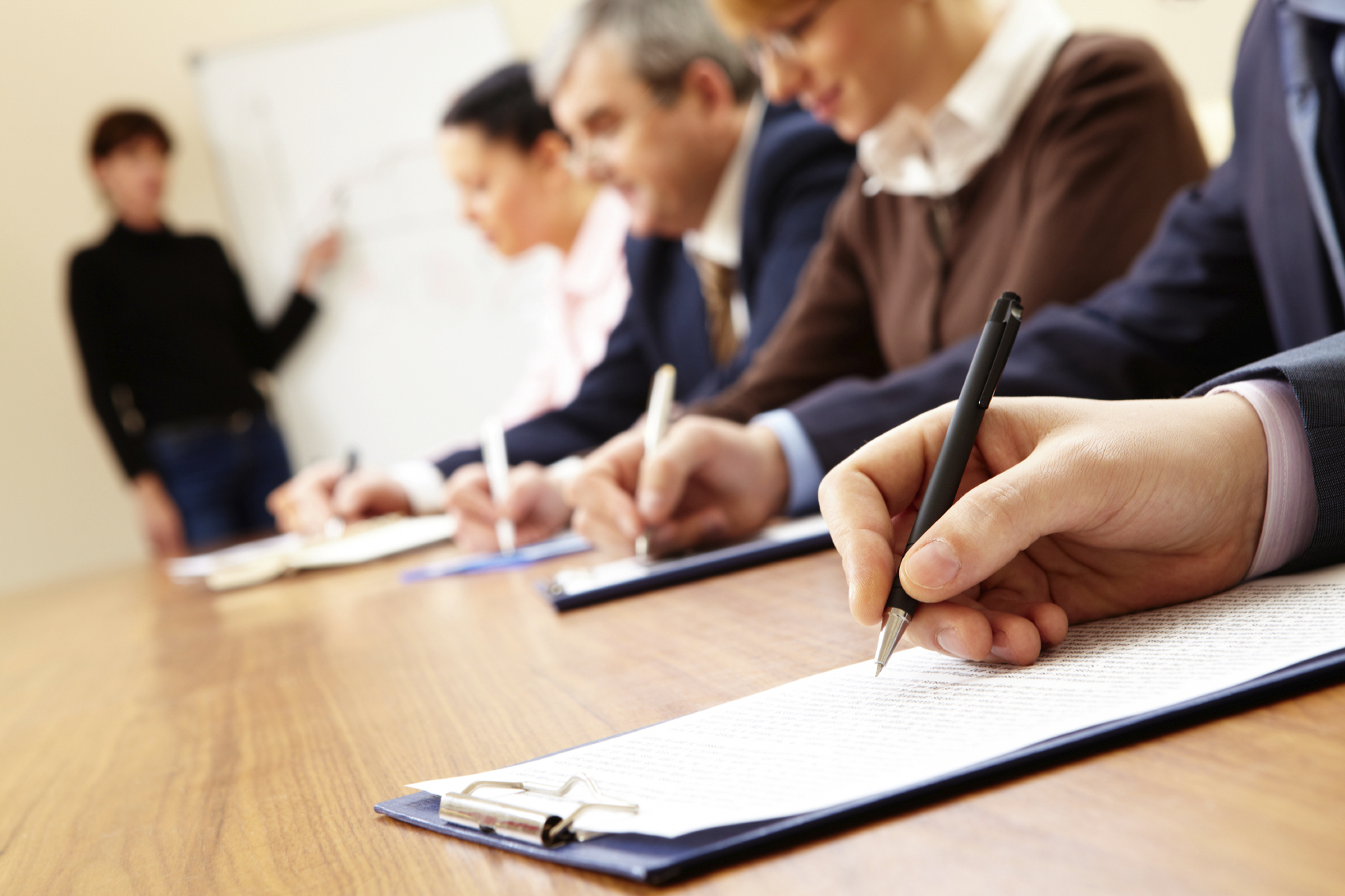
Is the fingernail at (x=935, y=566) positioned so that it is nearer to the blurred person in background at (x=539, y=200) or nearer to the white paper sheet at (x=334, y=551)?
the white paper sheet at (x=334, y=551)

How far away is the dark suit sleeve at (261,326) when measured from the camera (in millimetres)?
3916

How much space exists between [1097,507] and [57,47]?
4.47 m

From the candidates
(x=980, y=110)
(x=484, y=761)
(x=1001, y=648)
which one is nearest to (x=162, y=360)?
(x=980, y=110)

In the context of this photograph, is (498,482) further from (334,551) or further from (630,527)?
(630,527)

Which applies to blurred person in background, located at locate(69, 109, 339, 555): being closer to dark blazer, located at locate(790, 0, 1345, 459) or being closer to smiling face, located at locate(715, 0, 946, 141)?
smiling face, located at locate(715, 0, 946, 141)

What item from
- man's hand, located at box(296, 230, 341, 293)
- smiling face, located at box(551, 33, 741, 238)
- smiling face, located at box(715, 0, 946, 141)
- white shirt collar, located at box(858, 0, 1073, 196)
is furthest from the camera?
man's hand, located at box(296, 230, 341, 293)

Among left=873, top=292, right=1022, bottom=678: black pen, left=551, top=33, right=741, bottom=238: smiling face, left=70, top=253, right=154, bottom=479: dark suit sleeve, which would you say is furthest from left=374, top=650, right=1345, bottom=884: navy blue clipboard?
left=70, top=253, right=154, bottom=479: dark suit sleeve

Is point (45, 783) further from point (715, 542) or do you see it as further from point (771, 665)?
point (715, 542)

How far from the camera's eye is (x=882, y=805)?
320 mm

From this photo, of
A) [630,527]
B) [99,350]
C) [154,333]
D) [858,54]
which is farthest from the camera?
[154,333]

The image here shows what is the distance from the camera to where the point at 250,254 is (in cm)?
412

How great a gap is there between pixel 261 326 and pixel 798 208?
2.86 meters

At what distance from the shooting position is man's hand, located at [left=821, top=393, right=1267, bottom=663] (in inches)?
16.8

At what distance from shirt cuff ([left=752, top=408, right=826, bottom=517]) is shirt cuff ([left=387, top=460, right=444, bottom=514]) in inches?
34.7
